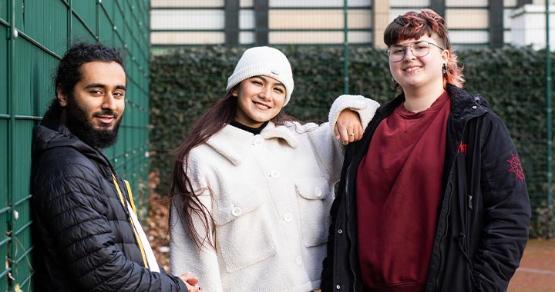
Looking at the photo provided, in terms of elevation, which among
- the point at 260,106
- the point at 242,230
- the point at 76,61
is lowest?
the point at 242,230

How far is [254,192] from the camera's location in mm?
3289

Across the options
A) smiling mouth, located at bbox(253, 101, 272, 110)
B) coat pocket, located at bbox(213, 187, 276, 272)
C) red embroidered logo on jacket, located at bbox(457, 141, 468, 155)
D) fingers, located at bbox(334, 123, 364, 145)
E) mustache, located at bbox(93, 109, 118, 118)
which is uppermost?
smiling mouth, located at bbox(253, 101, 272, 110)

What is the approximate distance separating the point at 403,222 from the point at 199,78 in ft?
27.3

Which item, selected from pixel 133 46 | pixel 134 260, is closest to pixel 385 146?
pixel 134 260

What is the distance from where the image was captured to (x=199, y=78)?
11.1m

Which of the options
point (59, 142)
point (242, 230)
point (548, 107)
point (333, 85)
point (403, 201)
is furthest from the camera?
point (333, 85)

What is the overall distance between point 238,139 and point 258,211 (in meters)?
0.31

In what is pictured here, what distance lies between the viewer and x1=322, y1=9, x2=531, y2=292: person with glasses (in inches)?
112

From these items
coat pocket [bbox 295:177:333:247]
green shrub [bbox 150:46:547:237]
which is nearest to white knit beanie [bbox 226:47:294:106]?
coat pocket [bbox 295:177:333:247]

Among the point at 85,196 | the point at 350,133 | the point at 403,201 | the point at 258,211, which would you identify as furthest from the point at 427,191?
the point at 85,196

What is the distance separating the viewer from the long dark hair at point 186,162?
126 inches

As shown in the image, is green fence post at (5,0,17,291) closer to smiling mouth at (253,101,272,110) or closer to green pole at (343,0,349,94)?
smiling mouth at (253,101,272,110)

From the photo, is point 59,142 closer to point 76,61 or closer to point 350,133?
point 76,61

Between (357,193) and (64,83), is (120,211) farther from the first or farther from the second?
(357,193)
